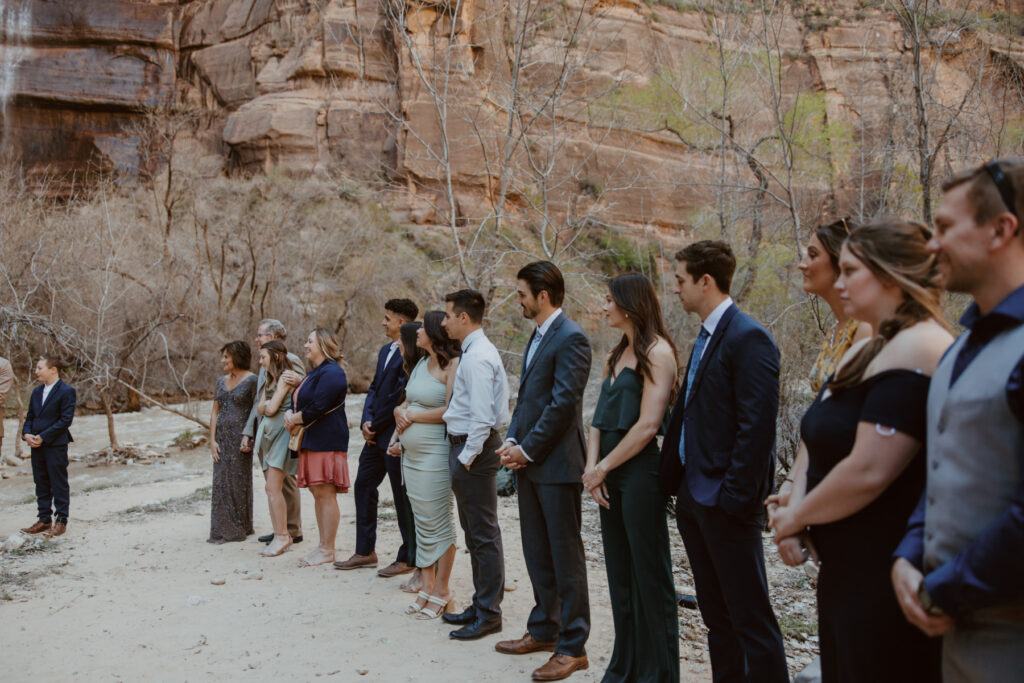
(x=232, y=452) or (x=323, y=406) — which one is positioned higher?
(x=323, y=406)

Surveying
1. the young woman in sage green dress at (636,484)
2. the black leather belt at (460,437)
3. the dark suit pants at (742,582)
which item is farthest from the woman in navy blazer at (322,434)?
the dark suit pants at (742,582)

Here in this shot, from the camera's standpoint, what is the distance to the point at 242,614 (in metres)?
5.40

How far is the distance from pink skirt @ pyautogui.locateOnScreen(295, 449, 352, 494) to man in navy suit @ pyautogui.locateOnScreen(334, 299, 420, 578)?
222 mm

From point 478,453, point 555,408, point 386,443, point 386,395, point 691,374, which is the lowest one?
point 386,443

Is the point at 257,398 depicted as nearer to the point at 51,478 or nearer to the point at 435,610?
the point at 51,478

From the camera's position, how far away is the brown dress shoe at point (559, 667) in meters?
4.04

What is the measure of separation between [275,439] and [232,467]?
0.69 metres

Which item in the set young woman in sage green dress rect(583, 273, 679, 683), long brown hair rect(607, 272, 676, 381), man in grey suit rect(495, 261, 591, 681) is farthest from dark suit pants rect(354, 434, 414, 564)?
long brown hair rect(607, 272, 676, 381)

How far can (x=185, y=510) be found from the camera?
927cm

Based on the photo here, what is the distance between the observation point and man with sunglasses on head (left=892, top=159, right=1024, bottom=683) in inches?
65.7

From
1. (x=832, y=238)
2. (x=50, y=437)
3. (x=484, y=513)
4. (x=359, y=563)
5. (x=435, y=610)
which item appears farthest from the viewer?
(x=50, y=437)

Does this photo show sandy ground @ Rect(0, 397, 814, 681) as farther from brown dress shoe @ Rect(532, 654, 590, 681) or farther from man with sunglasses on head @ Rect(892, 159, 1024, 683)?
man with sunglasses on head @ Rect(892, 159, 1024, 683)

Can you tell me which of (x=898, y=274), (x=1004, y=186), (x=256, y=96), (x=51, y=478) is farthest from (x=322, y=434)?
(x=256, y=96)

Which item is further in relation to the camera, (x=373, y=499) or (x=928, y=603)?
(x=373, y=499)
